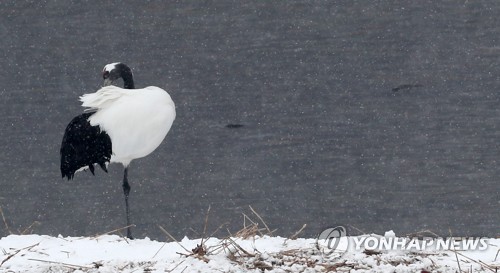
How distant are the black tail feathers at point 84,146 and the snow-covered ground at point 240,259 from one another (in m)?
1.46

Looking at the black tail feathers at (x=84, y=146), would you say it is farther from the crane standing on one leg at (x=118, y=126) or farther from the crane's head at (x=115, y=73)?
the crane's head at (x=115, y=73)

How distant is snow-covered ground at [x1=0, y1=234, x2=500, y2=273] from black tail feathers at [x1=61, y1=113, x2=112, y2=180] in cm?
146

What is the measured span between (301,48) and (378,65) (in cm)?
57

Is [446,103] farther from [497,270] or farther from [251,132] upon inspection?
[497,270]

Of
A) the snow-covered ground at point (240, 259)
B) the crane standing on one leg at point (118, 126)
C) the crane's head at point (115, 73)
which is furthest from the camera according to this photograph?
the crane's head at point (115, 73)

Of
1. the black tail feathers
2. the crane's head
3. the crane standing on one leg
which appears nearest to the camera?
the crane standing on one leg

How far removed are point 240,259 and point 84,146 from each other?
237 centimetres

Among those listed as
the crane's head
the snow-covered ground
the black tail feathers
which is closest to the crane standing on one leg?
the black tail feathers

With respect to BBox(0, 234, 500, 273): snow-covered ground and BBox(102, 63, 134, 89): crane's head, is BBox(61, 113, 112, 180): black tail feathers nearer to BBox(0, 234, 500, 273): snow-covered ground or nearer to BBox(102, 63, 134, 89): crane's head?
BBox(102, 63, 134, 89): crane's head

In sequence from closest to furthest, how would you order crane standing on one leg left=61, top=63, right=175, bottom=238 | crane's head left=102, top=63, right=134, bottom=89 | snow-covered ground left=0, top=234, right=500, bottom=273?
1. snow-covered ground left=0, top=234, right=500, bottom=273
2. crane standing on one leg left=61, top=63, right=175, bottom=238
3. crane's head left=102, top=63, right=134, bottom=89

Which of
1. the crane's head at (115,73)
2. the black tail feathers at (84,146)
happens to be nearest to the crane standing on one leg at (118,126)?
the black tail feathers at (84,146)

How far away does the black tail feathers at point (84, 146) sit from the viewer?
6.19 meters

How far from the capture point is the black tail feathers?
6188mm

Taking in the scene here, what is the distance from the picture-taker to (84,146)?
6.25 metres
